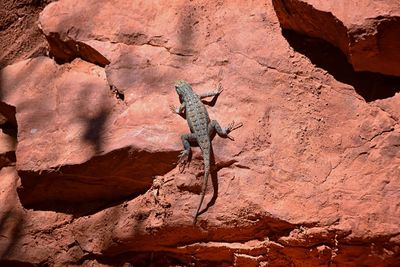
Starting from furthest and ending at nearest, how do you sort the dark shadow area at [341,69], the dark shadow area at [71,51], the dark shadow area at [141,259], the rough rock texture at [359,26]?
the dark shadow area at [71,51] < the dark shadow area at [141,259] < the dark shadow area at [341,69] < the rough rock texture at [359,26]

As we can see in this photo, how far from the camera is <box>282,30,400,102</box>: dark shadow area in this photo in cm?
437

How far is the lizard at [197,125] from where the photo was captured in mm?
4207

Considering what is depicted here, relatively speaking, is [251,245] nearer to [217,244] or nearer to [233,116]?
[217,244]

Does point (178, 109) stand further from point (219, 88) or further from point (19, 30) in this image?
point (19, 30)

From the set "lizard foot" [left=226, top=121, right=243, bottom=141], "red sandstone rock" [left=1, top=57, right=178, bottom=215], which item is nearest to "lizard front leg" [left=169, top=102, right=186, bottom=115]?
"red sandstone rock" [left=1, top=57, right=178, bottom=215]

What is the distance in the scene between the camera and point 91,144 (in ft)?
14.4

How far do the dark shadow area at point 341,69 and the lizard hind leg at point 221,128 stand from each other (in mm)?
881

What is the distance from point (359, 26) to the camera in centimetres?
398

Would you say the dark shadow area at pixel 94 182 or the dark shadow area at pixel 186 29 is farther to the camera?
the dark shadow area at pixel 186 29

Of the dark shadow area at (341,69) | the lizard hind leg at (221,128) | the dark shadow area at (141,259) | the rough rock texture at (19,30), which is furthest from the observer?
the rough rock texture at (19,30)

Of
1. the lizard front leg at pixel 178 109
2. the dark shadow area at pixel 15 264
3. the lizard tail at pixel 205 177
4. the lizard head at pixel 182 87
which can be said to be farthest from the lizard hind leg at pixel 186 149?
the dark shadow area at pixel 15 264

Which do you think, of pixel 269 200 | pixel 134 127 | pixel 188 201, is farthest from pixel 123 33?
pixel 269 200

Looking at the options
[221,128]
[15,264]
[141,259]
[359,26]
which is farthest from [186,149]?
[15,264]

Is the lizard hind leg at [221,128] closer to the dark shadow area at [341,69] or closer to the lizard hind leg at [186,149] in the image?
the lizard hind leg at [186,149]
